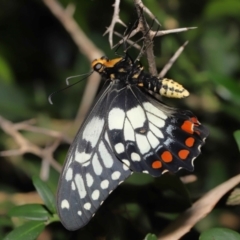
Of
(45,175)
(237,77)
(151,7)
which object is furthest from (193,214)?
(237,77)

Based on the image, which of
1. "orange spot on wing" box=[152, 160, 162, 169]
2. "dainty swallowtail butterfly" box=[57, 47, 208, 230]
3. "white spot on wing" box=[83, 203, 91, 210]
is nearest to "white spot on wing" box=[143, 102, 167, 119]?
"dainty swallowtail butterfly" box=[57, 47, 208, 230]

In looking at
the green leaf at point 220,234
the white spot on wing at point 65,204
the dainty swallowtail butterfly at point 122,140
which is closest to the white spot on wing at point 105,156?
the dainty swallowtail butterfly at point 122,140

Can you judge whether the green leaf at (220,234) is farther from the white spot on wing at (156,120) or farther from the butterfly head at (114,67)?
the butterfly head at (114,67)

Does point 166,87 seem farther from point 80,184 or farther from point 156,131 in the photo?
point 80,184

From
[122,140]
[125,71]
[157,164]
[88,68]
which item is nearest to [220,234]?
[157,164]

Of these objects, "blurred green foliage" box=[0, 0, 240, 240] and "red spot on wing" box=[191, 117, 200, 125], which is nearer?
"red spot on wing" box=[191, 117, 200, 125]

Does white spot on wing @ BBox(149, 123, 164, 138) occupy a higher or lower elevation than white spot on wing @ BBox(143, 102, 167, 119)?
lower

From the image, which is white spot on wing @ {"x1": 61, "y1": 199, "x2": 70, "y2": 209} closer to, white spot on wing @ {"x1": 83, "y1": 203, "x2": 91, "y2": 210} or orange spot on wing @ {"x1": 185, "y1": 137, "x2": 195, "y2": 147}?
white spot on wing @ {"x1": 83, "y1": 203, "x2": 91, "y2": 210}

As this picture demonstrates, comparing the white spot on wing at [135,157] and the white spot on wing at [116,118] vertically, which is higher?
the white spot on wing at [116,118]
